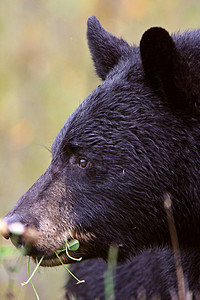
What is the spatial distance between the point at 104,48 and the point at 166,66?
949 mm

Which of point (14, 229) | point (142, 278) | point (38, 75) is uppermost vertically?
point (38, 75)

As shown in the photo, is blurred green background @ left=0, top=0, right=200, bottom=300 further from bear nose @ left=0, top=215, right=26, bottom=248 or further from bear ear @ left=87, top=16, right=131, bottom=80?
bear nose @ left=0, top=215, right=26, bottom=248

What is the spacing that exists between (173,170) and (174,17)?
9.73 m

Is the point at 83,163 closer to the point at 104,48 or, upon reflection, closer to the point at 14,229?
the point at 14,229

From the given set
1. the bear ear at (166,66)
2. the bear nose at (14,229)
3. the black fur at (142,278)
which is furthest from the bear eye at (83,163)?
the black fur at (142,278)

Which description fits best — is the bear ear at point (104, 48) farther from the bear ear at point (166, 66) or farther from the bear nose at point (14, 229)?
the bear nose at point (14, 229)

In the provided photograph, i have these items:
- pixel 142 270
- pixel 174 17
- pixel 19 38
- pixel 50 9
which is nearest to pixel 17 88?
pixel 19 38

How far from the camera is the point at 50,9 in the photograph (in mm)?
13266

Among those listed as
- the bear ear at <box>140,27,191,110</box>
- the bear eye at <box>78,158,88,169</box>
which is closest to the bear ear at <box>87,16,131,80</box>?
the bear ear at <box>140,27,191,110</box>

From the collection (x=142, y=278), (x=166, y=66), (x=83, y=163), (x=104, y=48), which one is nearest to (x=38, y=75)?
(x=104, y=48)

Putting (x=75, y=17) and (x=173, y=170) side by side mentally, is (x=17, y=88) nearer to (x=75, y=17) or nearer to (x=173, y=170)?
(x=75, y=17)

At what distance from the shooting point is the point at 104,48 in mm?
4430

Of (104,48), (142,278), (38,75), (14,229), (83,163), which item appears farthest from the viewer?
(38,75)

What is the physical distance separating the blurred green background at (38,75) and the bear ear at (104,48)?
8.22 m
